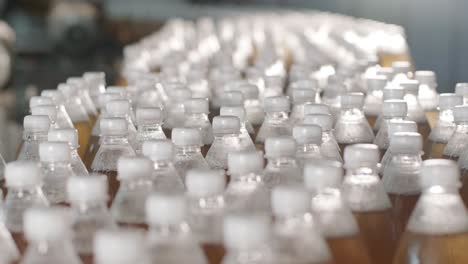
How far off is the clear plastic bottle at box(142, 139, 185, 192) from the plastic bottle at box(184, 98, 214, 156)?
50 centimetres

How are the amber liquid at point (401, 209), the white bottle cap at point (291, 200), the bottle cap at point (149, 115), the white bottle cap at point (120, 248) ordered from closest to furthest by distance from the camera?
the white bottle cap at point (120, 248) < the white bottle cap at point (291, 200) < the amber liquid at point (401, 209) < the bottle cap at point (149, 115)

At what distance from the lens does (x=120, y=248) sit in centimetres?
89

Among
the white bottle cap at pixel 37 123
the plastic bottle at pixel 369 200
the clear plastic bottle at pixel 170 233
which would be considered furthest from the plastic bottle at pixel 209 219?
the white bottle cap at pixel 37 123

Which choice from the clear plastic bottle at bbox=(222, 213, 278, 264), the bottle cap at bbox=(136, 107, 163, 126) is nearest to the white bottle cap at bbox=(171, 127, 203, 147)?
the bottle cap at bbox=(136, 107, 163, 126)

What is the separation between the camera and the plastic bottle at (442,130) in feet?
6.08

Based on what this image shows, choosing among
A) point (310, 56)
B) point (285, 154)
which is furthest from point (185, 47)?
point (285, 154)

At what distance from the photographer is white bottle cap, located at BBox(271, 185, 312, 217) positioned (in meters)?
0.99

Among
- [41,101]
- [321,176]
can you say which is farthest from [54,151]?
[41,101]

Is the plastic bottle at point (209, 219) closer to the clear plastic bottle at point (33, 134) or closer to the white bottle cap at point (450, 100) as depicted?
the clear plastic bottle at point (33, 134)

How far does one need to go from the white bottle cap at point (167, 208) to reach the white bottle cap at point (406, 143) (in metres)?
0.51

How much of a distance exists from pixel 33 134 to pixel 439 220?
77 cm

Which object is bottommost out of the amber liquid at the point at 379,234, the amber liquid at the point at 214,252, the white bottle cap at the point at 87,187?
the amber liquid at the point at 379,234

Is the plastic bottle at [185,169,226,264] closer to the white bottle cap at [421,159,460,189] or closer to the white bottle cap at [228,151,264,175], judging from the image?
the white bottle cap at [228,151,264,175]

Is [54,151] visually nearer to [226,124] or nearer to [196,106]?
[226,124]
